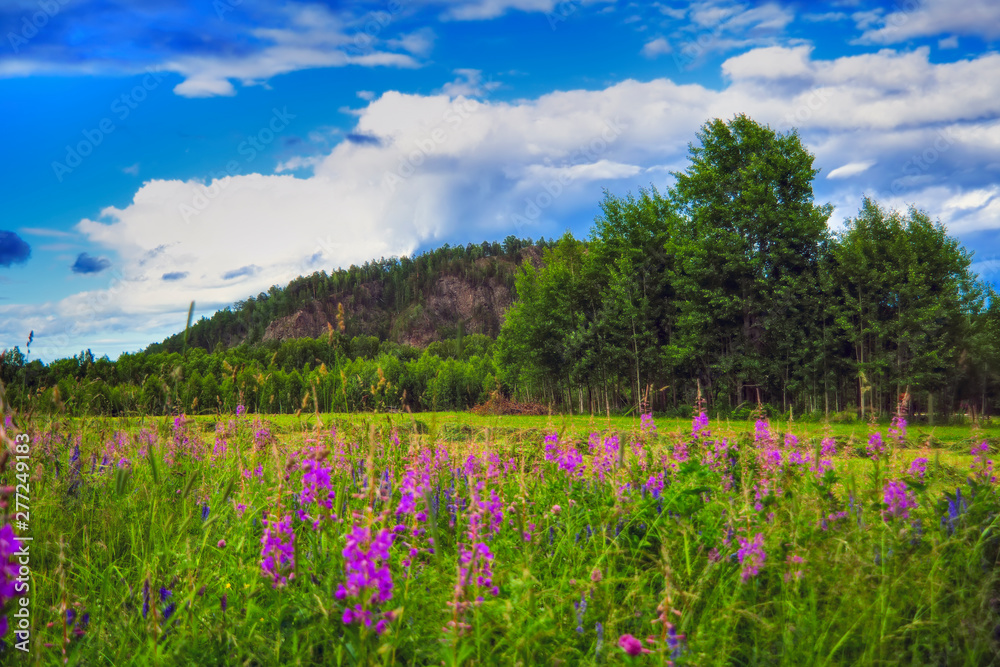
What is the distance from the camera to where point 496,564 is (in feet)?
10.1

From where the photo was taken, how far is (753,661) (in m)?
2.61

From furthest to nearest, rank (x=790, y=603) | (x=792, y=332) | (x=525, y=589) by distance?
(x=792, y=332), (x=790, y=603), (x=525, y=589)

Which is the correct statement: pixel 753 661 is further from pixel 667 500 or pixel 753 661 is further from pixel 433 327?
pixel 433 327

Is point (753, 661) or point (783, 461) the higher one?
point (783, 461)

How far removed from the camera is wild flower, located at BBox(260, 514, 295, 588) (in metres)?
2.67

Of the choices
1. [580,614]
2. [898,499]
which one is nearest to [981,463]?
[898,499]

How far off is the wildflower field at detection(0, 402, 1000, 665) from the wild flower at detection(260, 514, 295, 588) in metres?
0.01

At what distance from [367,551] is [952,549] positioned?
3768 millimetres

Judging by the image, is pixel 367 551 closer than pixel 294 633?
Yes

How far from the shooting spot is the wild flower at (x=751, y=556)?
Answer: 3.06m

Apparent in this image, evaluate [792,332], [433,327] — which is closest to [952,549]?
[792,332]

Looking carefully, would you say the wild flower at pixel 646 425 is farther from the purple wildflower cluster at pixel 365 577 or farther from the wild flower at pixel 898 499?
the purple wildflower cluster at pixel 365 577

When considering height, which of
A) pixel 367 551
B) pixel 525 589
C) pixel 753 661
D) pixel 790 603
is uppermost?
pixel 367 551

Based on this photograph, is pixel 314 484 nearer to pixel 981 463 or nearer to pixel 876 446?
pixel 876 446
